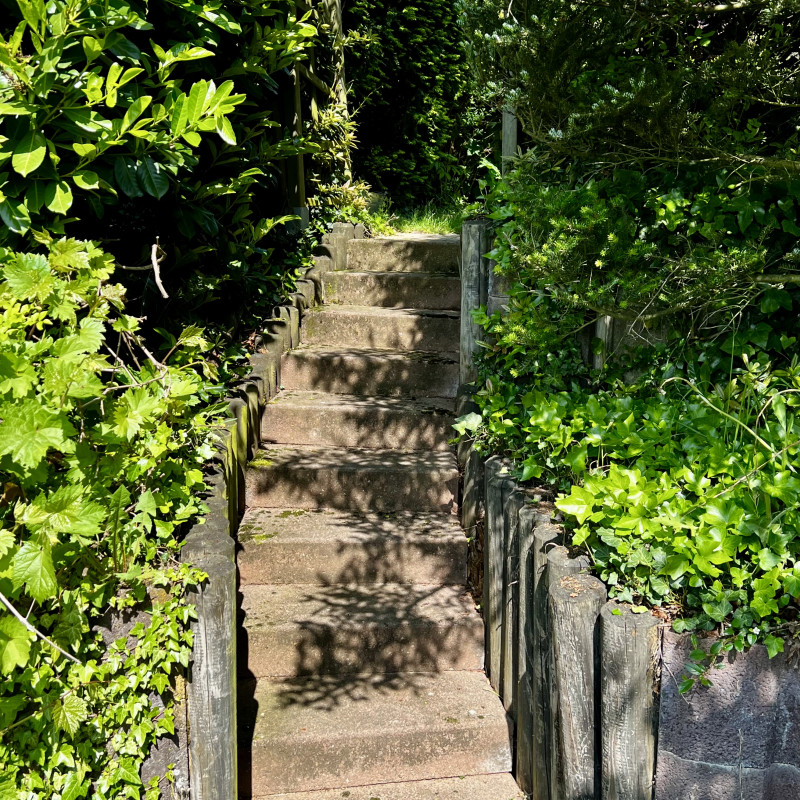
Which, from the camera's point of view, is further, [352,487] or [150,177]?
[352,487]

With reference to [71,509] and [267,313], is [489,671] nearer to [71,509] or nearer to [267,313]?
[71,509]

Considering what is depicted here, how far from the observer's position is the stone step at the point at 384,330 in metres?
5.30

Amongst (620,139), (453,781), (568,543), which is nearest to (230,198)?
(620,139)

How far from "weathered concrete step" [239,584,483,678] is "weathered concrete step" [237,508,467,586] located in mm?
106

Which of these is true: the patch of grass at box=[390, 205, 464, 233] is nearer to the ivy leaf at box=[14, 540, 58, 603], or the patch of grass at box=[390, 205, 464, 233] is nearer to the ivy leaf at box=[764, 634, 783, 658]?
the ivy leaf at box=[764, 634, 783, 658]

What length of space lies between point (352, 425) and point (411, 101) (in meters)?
6.39

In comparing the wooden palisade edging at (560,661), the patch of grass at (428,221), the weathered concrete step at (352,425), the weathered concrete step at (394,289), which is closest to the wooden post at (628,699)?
the wooden palisade edging at (560,661)

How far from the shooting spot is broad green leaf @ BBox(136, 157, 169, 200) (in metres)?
2.47

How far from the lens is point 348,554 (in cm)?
376

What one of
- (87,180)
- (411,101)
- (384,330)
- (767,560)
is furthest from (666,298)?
(411,101)

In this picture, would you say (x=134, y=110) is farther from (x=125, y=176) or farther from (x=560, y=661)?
(x=560, y=661)

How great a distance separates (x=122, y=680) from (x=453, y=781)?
4.89 feet

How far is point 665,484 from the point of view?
2428 mm

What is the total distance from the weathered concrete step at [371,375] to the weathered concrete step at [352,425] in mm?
358
